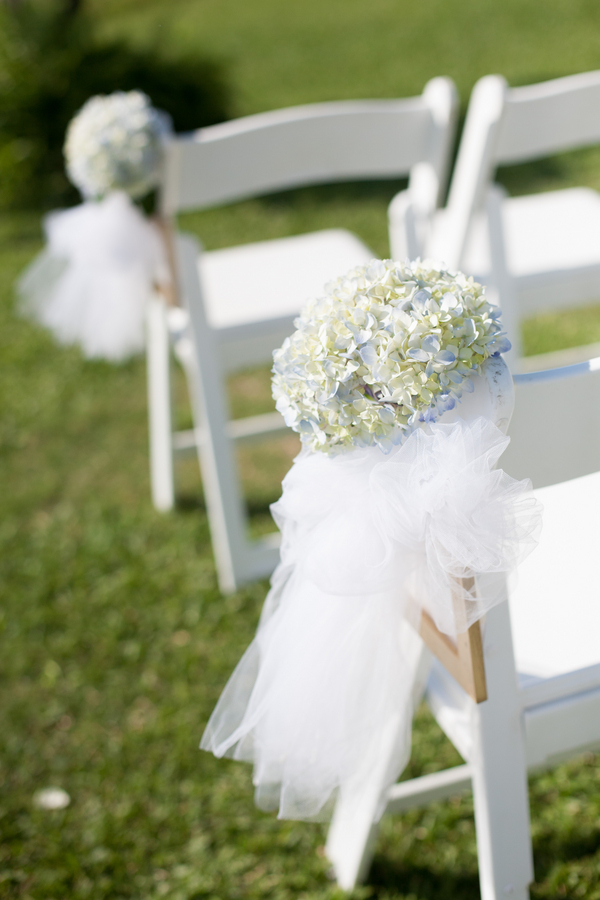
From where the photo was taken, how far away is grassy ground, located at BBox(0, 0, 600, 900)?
1.50 metres

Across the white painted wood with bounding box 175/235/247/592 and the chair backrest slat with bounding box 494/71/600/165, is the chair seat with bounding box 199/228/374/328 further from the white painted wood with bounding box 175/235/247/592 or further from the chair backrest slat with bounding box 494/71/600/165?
the chair backrest slat with bounding box 494/71/600/165

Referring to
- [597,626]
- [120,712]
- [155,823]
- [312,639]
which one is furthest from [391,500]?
[120,712]

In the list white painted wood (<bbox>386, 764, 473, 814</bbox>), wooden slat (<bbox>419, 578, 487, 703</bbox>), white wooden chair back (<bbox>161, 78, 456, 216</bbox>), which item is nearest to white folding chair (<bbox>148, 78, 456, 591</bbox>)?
white wooden chair back (<bbox>161, 78, 456, 216</bbox>)

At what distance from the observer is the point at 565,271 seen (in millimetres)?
2090

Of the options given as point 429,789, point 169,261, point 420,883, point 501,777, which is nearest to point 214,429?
point 169,261

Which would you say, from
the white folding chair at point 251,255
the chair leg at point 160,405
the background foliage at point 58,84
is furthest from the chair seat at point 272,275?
the background foliage at point 58,84

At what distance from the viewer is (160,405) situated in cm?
240

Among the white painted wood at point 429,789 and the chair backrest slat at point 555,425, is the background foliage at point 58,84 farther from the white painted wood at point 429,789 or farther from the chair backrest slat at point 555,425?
the chair backrest slat at point 555,425

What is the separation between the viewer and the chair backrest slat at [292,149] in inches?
68.5

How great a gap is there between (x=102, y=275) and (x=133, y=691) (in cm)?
99

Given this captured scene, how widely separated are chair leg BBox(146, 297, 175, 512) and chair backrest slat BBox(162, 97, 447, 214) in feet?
1.46

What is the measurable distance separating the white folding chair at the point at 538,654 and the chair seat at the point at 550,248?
938 mm

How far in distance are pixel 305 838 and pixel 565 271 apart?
1.47 m

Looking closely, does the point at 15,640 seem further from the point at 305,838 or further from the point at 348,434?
the point at 348,434
